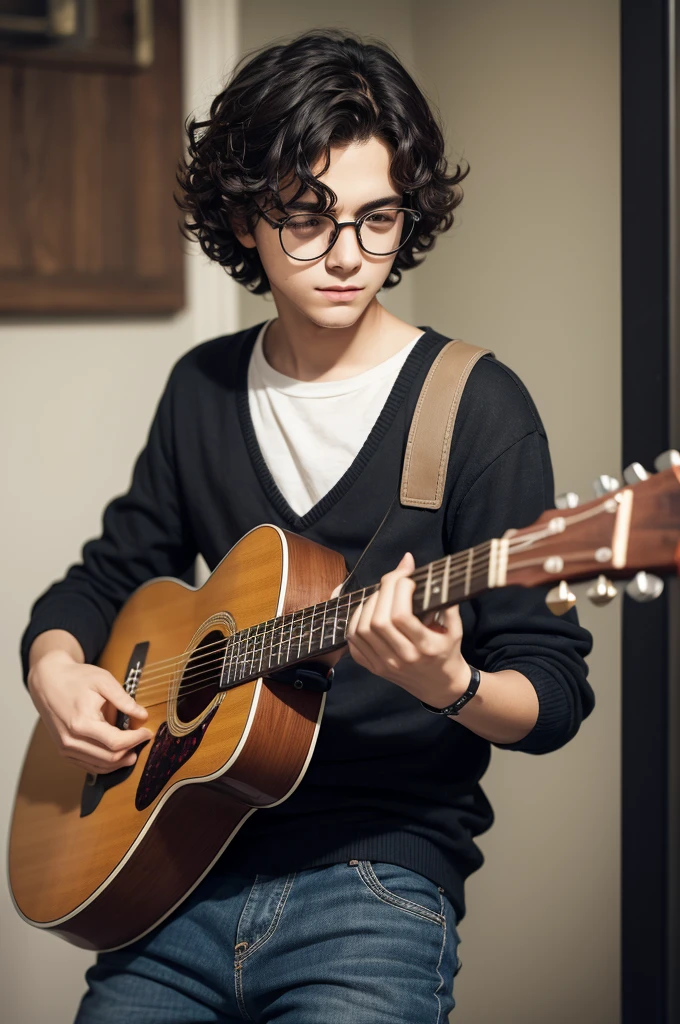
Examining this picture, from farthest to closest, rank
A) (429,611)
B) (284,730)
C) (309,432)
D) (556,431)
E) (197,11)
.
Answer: (197,11) < (556,431) < (309,432) < (284,730) < (429,611)

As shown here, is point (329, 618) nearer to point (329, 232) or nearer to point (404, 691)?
point (404, 691)

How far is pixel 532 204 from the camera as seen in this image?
163cm

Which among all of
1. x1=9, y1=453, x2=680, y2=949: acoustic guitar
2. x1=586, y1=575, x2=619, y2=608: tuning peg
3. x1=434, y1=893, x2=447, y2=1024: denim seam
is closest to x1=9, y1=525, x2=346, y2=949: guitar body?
x1=9, y1=453, x2=680, y2=949: acoustic guitar

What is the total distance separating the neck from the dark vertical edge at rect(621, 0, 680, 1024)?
32 centimetres

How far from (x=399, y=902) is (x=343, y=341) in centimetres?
67

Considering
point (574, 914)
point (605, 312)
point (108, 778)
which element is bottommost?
point (574, 914)

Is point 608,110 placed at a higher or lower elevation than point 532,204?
higher

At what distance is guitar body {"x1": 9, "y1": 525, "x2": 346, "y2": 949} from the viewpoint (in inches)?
42.7

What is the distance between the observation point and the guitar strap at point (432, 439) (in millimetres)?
1195

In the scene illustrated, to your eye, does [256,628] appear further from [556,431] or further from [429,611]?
[556,431]

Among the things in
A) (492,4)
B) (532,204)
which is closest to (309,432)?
(532,204)

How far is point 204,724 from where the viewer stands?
1.15m

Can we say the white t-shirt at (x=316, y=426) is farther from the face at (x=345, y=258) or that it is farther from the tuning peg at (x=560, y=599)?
the tuning peg at (x=560, y=599)

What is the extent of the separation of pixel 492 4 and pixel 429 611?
1.23 m
